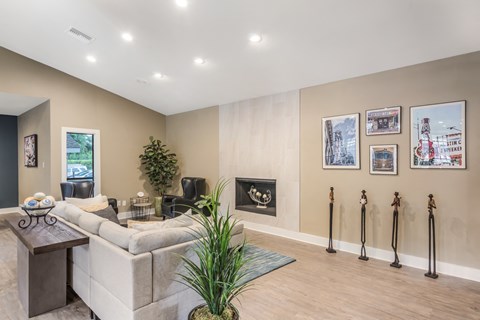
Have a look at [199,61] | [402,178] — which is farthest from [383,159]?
[199,61]

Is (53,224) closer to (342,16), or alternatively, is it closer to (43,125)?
(342,16)

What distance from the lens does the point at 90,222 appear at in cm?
262

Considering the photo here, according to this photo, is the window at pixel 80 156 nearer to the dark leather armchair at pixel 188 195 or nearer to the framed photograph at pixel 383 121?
the dark leather armchair at pixel 188 195

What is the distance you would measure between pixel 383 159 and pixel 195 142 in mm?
4405

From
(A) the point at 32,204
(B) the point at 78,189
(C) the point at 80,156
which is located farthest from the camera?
(C) the point at 80,156

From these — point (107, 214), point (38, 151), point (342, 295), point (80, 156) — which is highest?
point (38, 151)

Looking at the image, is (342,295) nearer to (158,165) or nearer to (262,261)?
(262,261)

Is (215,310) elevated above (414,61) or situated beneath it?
situated beneath

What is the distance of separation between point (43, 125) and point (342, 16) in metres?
6.41

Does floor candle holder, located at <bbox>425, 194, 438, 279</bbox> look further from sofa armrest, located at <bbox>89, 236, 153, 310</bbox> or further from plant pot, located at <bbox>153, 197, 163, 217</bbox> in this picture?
plant pot, located at <bbox>153, 197, 163, 217</bbox>

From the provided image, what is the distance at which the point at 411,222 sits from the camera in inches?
143

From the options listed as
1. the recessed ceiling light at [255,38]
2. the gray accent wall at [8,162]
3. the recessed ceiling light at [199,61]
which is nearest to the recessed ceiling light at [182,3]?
the recessed ceiling light at [255,38]

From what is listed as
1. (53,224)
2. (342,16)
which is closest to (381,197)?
(342,16)

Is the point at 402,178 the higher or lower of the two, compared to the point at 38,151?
lower
